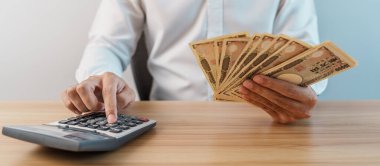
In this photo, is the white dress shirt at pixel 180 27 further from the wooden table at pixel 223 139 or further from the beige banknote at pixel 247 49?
the beige banknote at pixel 247 49

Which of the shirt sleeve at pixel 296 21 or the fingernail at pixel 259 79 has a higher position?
the shirt sleeve at pixel 296 21

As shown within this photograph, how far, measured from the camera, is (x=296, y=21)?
111cm

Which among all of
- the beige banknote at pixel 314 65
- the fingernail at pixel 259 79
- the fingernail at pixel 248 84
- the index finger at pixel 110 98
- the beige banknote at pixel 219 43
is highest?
the beige banknote at pixel 219 43

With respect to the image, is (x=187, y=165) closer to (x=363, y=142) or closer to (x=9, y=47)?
(x=363, y=142)

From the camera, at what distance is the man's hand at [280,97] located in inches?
25.4

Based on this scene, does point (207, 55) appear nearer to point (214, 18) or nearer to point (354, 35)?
point (214, 18)

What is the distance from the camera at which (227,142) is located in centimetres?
54

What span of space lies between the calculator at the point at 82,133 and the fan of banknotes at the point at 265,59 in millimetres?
147

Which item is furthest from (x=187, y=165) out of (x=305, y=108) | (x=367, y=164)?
(x=305, y=108)

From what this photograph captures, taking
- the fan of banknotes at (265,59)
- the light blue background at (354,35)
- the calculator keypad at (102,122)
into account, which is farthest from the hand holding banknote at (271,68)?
the light blue background at (354,35)

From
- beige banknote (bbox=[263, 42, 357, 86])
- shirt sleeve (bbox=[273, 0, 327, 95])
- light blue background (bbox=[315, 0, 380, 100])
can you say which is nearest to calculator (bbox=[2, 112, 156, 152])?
beige banknote (bbox=[263, 42, 357, 86])

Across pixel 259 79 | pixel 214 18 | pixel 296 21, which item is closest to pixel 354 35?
A: pixel 296 21

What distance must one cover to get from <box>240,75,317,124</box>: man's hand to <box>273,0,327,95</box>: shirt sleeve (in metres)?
Result: 0.43

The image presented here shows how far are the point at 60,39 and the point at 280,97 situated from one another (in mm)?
974
